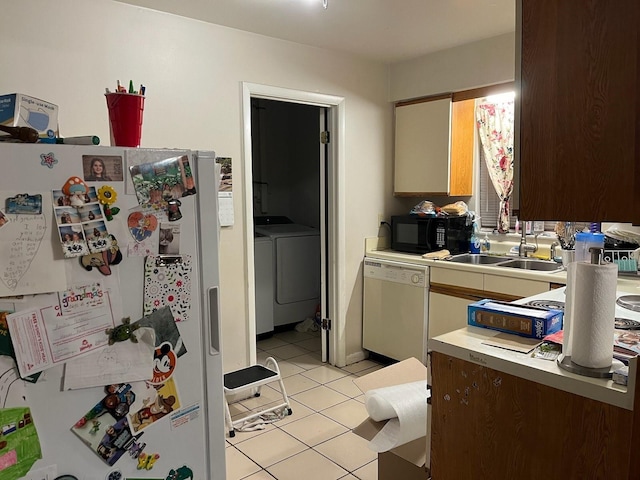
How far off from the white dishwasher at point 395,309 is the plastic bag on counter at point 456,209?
20.3 inches

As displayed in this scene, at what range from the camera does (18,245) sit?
124 cm

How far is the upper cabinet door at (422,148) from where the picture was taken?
355 cm

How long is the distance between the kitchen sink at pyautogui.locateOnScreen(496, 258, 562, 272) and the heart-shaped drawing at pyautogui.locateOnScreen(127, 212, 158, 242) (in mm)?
2411

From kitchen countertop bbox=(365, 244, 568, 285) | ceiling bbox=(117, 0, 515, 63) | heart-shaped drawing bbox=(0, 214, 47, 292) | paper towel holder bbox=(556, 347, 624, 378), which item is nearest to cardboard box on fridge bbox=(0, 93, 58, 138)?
heart-shaped drawing bbox=(0, 214, 47, 292)

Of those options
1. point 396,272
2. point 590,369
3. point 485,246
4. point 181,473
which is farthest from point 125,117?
point 485,246

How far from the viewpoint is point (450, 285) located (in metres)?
3.17

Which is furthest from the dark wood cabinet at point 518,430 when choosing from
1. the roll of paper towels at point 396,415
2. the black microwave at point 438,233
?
the black microwave at point 438,233

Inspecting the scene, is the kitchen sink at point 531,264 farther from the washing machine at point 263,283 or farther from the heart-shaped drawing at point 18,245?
the heart-shaped drawing at point 18,245

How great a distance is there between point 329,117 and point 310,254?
5.02ft

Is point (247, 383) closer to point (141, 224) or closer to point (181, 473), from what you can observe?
point (181, 473)

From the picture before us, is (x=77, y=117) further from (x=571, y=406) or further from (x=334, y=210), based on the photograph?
(x=571, y=406)

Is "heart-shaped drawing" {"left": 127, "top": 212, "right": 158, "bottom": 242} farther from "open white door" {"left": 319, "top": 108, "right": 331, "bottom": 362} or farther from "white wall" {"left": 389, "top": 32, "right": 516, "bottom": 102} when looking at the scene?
"white wall" {"left": 389, "top": 32, "right": 516, "bottom": 102}

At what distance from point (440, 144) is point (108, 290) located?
278cm

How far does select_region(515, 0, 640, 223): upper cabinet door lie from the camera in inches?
40.4
